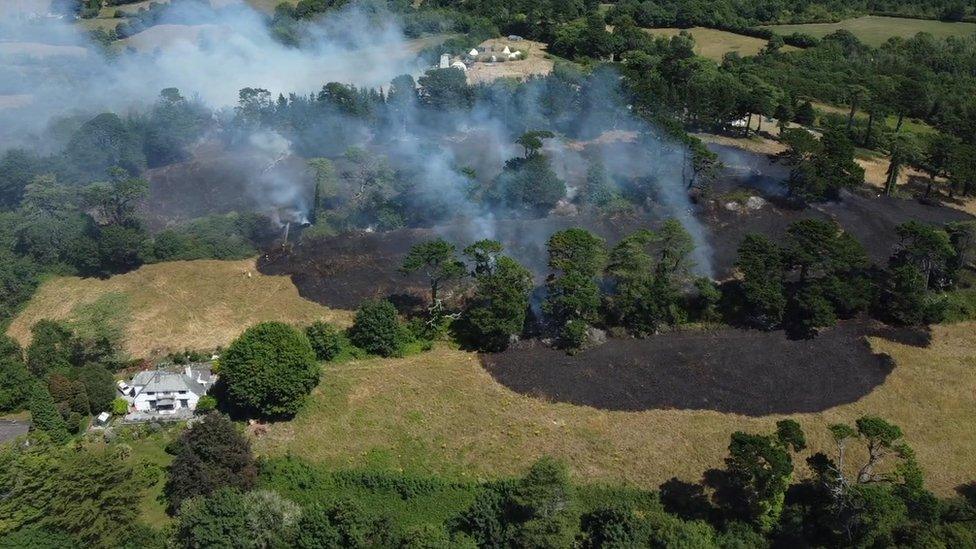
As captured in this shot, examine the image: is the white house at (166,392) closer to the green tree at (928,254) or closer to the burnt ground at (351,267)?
the burnt ground at (351,267)

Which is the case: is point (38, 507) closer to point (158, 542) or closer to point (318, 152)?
point (158, 542)

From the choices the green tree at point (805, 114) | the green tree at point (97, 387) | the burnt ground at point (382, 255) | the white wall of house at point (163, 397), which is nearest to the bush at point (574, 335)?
the burnt ground at point (382, 255)

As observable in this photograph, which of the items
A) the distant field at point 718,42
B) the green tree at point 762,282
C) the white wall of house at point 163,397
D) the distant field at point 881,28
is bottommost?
the white wall of house at point 163,397

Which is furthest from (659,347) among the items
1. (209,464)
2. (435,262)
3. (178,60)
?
(178,60)

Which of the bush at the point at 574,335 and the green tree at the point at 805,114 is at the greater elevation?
the green tree at the point at 805,114

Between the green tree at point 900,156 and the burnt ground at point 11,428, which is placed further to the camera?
the green tree at point 900,156
